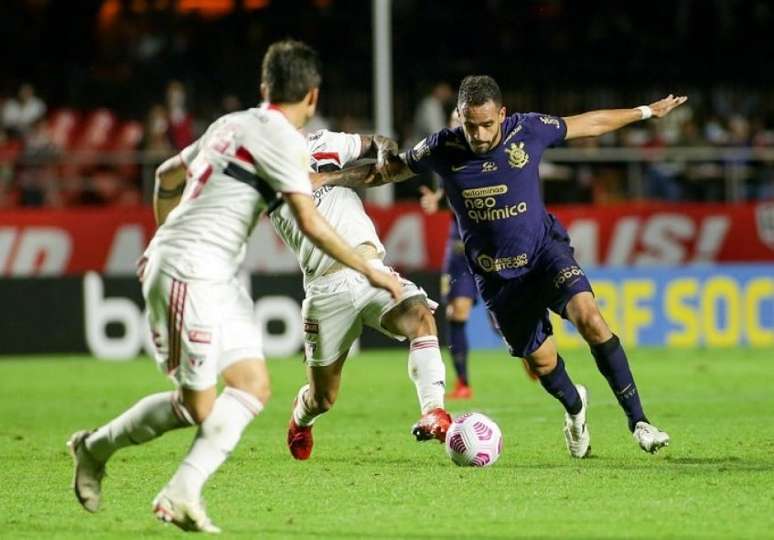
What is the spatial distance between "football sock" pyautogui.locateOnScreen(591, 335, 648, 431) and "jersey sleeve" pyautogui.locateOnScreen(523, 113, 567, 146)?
1302 millimetres

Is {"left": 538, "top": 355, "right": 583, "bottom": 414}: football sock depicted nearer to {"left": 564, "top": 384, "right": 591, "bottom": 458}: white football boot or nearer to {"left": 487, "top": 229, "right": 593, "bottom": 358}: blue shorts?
{"left": 564, "top": 384, "right": 591, "bottom": 458}: white football boot

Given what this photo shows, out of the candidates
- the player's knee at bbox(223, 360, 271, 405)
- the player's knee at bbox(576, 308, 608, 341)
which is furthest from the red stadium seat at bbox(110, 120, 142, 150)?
the player's knee at bbox(223, 360, 271, 405)

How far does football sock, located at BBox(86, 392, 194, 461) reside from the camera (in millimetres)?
7047

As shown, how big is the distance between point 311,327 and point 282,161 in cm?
289

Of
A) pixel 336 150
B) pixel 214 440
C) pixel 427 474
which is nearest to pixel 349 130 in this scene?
pixel 336 150

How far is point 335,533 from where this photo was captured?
6.92 metres

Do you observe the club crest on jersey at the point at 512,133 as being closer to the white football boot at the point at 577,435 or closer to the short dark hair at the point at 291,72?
the white football boot at the point at 577,435

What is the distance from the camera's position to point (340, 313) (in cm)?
959

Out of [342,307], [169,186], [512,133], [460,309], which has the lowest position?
[460,309]

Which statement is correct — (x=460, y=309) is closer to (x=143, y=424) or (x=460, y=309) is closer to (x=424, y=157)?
(x=424, y=157)

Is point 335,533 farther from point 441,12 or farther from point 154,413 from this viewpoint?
point 441,12

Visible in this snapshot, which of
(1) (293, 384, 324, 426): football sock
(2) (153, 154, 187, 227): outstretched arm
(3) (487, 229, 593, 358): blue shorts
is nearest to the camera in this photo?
(2) (153, 154, 187, 227): outstretched arm

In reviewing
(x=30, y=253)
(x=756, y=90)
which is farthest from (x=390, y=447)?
(x=756, y=90)

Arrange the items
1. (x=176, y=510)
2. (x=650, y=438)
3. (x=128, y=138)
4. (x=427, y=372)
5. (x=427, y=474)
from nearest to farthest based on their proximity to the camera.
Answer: (x=176, y=510), (x=427, y=474), (x=650, y=438), (x=427, y=372), (x=128, y=138)
